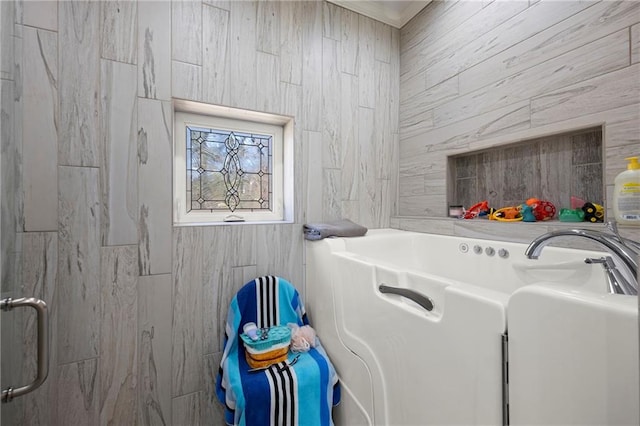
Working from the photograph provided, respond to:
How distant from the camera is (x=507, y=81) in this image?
1383 millimetres

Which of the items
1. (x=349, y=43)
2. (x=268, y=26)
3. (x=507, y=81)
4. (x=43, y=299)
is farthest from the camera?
(x=349, y=43)

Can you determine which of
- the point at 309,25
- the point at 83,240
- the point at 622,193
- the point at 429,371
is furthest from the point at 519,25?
the point at 83,240

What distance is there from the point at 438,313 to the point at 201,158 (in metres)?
1.44

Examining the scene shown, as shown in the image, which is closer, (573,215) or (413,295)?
(413,295)

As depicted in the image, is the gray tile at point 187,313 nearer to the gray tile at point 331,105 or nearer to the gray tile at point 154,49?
the gray tile at point 154,49

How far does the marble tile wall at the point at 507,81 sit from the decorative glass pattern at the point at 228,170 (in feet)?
3.38

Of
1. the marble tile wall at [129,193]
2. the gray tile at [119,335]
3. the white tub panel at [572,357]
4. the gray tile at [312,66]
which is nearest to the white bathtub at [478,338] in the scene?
the white tub panel at [572,357]

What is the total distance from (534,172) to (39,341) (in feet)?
7.05

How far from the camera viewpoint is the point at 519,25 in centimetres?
133

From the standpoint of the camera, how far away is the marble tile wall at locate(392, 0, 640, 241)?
40.1 inches

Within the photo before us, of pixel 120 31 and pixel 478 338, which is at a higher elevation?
pixel 120 31

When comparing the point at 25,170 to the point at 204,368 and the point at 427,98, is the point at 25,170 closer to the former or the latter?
the point at 204,368

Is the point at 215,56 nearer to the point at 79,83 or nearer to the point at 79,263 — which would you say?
the point at 79,83

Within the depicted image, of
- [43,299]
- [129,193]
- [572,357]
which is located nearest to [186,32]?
[129,193]
